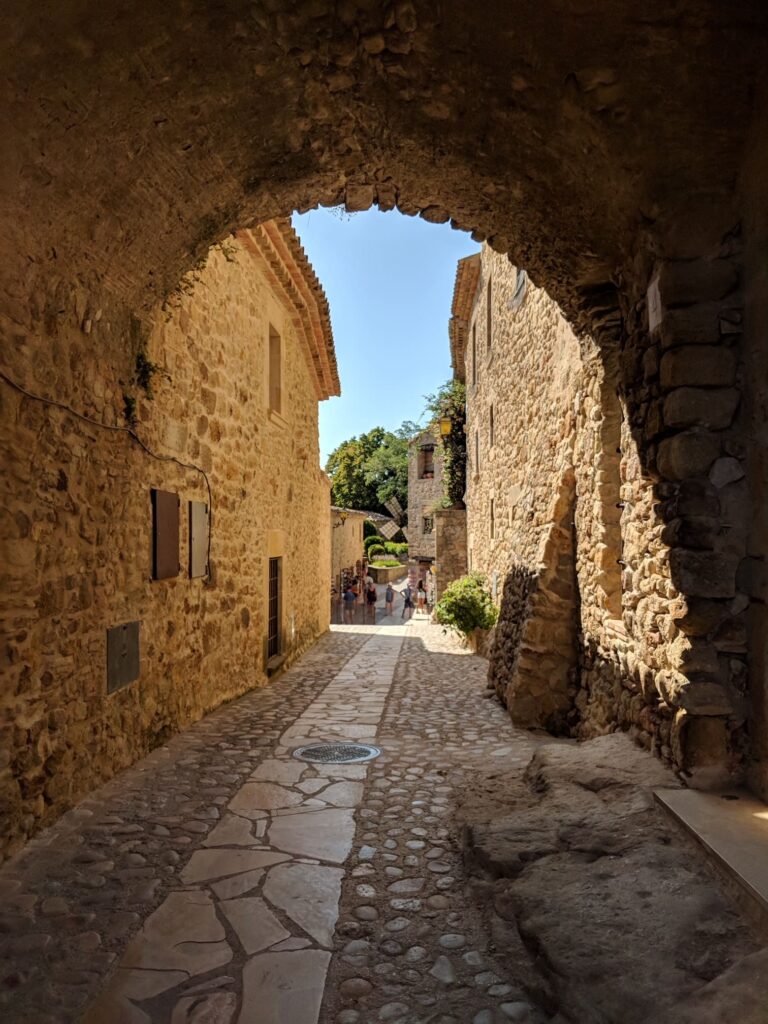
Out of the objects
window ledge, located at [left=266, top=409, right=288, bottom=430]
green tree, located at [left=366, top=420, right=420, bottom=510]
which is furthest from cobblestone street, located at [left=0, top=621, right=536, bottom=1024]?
green tree, located at [left=366, top=420, right=420, bottom=510]

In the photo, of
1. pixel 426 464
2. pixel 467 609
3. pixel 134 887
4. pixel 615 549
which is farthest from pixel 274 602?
pixel 426 464

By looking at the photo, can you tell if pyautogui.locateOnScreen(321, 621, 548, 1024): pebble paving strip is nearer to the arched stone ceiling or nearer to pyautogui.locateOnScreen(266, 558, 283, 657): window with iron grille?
the arched stone ceiling

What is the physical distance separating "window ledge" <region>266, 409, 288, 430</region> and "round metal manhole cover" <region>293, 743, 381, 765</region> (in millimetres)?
5022

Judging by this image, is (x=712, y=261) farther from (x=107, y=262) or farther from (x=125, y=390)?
(x=125, y=390)

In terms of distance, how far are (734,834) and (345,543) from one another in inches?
938

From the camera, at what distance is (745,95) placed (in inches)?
109

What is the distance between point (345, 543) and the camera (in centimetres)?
2616

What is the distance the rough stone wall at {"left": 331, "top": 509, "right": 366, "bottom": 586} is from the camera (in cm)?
2333

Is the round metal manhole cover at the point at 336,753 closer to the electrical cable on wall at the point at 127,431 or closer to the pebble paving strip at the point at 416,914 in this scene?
the pebble paving strip at the point at 416,914

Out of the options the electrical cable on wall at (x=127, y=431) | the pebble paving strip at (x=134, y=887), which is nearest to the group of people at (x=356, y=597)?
the electrical cable on wall at (x=127, y=431)

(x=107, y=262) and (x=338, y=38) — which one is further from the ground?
(x=338, y=38)

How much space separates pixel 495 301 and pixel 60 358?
8964 millimetres

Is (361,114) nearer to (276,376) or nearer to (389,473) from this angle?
(276,376)

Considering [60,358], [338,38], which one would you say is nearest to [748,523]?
[338,38]
